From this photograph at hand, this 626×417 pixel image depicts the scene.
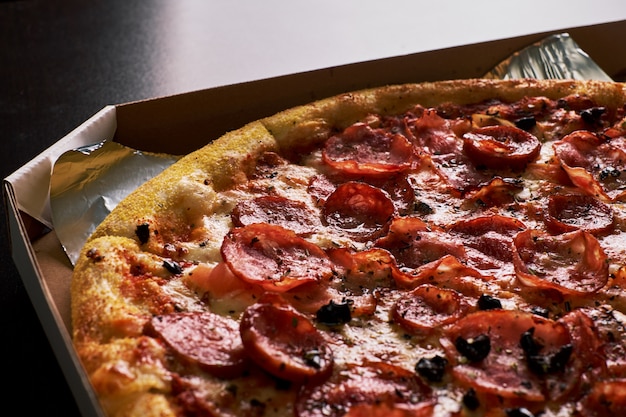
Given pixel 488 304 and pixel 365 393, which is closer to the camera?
pixel 365 393

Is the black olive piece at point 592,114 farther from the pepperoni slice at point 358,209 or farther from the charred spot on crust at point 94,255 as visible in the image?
the charred spot on crust at point 94,255

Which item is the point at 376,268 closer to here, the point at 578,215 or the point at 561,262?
the point at 561,262

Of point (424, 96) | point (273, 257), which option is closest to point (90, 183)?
point (273, 257)

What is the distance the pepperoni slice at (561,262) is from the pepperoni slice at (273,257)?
61 cm

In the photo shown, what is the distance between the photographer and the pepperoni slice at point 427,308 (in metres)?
2.27

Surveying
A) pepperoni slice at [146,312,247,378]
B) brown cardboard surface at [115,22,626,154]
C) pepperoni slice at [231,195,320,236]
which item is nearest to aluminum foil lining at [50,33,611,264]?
brown cardboard surface at [115,22,626,154]

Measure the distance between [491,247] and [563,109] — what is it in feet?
3.39

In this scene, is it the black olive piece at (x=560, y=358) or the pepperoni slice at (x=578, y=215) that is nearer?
the black olive piece at (x=560, y=358)

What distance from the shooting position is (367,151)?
3047mm

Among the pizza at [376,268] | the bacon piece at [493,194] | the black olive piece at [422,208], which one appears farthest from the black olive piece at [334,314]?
the bacon piece at [493,194]

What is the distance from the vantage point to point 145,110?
11.1 ft

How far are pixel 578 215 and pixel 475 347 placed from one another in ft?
2.85

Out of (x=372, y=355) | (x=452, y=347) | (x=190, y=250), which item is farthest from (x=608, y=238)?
(x=190, y=250)

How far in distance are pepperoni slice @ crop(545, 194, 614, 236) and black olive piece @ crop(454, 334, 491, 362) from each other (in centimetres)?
71
